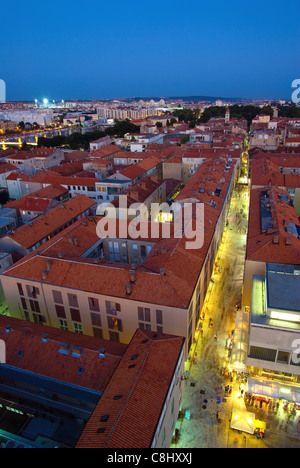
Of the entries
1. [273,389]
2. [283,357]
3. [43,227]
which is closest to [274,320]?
[283,357]

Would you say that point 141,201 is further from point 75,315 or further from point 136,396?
point 136,396

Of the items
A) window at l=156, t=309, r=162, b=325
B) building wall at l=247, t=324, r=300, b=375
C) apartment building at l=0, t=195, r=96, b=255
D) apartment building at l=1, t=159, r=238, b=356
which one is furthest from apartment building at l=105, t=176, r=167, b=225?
building wall at l=247, t=324, r=300, b=375

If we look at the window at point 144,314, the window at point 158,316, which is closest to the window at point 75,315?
the window at point 144,314

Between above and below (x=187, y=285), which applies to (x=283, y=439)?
below

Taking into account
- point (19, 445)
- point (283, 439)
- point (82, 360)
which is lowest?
point (283, 439)

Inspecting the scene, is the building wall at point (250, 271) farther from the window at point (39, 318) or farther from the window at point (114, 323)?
the window at point (39, 318)

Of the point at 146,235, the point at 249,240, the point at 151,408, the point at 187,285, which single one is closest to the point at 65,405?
the point at 151,408
